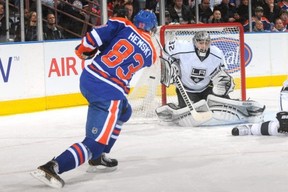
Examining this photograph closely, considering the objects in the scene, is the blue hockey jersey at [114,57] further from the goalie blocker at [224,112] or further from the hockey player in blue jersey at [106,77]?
the goalie blocker at [224,112]

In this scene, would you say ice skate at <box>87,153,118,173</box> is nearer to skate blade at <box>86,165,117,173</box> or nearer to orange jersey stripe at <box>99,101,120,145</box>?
skate blade at <box>86,165,117,173</box>

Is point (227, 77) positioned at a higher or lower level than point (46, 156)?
higher

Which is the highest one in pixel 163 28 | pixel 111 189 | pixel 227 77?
pixel 163 28

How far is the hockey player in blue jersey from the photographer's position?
385 cm

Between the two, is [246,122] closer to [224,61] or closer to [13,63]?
[224,61]

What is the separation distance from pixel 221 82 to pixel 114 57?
8.08 ft

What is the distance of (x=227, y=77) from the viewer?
20.8 ft

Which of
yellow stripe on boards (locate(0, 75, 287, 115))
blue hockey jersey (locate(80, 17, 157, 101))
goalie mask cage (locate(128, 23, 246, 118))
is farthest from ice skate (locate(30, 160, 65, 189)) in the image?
yellow stripe on boards (locate(0, 75, 287, 115))

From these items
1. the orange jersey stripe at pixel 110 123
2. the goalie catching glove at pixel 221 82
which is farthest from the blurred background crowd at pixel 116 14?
the orange jersey stripe at pixel 110 123

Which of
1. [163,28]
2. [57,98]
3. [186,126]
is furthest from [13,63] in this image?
[186,126]

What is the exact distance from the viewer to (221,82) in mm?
6336

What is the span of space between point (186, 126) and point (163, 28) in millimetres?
1087

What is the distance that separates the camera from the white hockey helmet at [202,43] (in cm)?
→ 628

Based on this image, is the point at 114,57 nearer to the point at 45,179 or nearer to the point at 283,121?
the point at 45,179
